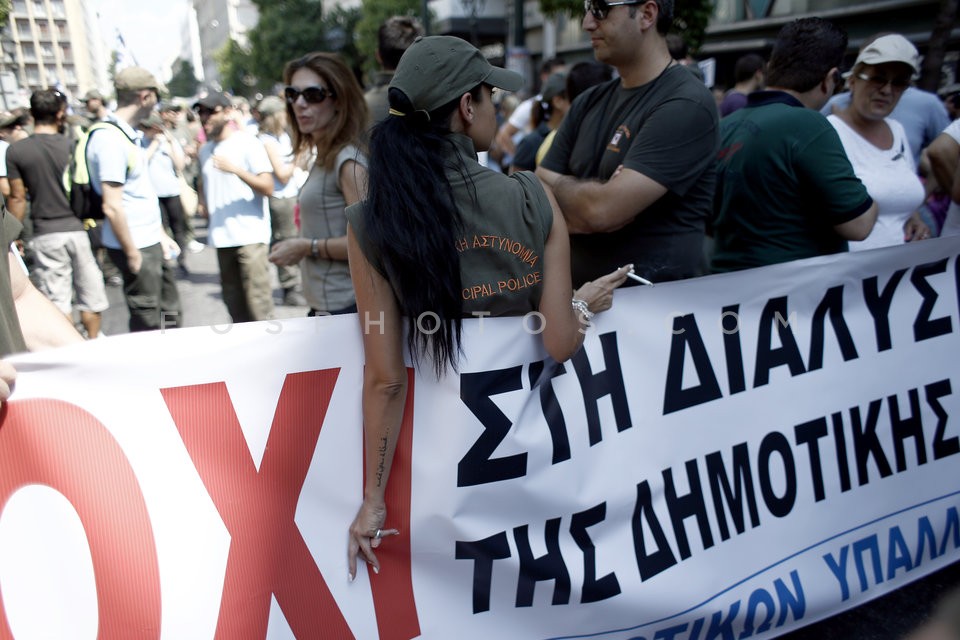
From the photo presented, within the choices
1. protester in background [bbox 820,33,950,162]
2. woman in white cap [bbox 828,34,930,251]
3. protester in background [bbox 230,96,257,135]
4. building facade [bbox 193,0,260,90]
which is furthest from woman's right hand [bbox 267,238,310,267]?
building facade [bbox 193,0,260,90]

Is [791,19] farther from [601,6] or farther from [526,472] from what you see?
[526,472]

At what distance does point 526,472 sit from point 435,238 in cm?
75

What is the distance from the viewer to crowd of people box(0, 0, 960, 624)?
66.9 inches

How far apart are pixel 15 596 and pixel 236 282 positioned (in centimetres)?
367

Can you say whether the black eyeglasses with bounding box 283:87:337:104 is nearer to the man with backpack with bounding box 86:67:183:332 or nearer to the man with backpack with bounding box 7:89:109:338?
the man with backpack with bounding box 86:67:183:332

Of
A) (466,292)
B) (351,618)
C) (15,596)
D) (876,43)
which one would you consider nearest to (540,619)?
(351,618)

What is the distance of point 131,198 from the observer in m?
4.94

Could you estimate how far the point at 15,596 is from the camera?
1.62 meters

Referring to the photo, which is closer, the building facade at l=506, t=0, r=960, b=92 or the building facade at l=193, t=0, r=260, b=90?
the building facade at l=506, t=0, r=960, b=92

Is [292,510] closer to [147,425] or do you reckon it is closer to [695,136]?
[147,425]

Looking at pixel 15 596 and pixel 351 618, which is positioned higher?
pixel 15 596

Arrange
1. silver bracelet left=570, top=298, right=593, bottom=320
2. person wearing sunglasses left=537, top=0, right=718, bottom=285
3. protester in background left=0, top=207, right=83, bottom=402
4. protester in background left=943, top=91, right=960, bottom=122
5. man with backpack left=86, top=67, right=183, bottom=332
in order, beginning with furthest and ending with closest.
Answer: protester in background left=943, top=91, right=960, bottom=122 < man with backpack left=86, top=67, right=183, bottom=332 < person wearing sunglasses left=537, top=0, right=718, bottom=285 < silver bracelet left=570, top=298, right=593, bottom=320 < protester in background left=0, top=207, right=83, bottom=402

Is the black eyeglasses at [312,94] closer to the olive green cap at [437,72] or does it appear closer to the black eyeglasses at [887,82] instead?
the olive green cap at [437,72]

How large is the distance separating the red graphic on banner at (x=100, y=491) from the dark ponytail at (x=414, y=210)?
0.78 m
